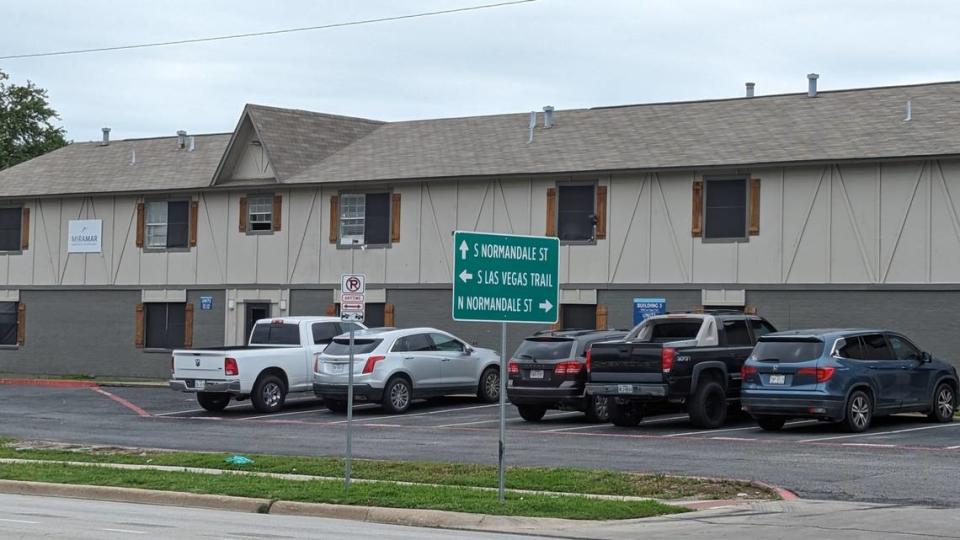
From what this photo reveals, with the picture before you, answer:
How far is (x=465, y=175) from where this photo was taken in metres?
37.0

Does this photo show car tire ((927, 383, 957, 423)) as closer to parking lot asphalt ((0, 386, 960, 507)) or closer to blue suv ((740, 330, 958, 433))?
blue suv ((740, 330, 958, 433))

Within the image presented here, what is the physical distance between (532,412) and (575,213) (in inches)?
364

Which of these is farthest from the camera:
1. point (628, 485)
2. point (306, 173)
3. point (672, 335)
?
point (306, 173)

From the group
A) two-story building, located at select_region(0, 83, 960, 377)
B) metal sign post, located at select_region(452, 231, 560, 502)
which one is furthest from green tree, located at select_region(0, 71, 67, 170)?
metal sign post, located at select_region(452, 231, 560, 502)

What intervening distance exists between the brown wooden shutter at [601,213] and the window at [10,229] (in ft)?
63.9

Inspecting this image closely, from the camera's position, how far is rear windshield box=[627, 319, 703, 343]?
25.5 meters

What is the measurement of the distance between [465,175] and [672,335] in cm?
1244

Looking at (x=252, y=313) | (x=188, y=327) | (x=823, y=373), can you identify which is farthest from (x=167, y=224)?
(x=823, y=373)

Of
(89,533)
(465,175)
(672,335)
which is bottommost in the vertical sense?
(89,533)

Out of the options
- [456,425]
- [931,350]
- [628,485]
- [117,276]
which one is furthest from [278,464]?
[117,276]

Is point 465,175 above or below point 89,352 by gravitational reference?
above

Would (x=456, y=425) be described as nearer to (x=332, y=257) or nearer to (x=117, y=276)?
(x=332, y=257)

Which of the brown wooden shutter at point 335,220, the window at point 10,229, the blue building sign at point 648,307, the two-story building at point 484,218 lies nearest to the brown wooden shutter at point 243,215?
the two-story building at point 484,218

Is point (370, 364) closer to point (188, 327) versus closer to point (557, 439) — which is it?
point (557, 439)
